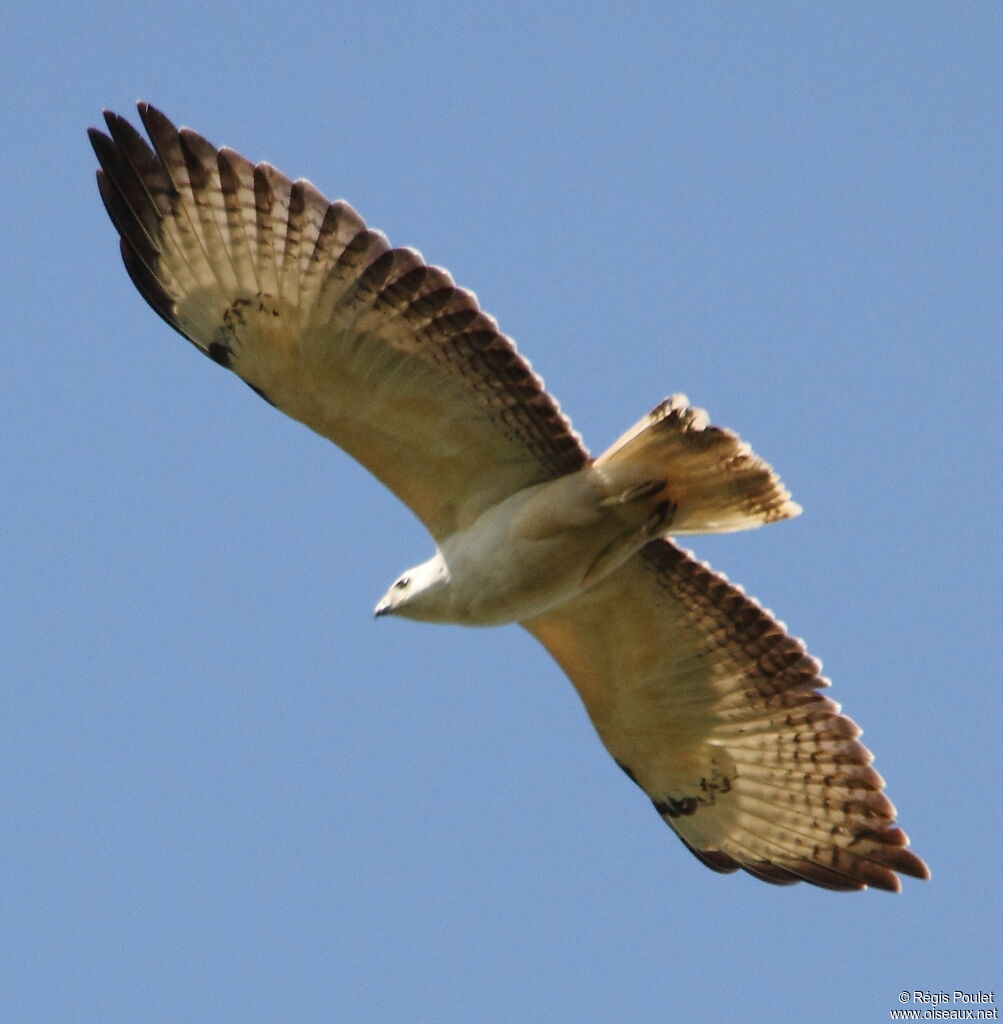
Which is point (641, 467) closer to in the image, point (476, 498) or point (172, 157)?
point (476, 498)

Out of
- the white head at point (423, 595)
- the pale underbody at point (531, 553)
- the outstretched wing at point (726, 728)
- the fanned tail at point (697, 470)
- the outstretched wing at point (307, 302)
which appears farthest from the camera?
the outstretched wing at point (726, 728)

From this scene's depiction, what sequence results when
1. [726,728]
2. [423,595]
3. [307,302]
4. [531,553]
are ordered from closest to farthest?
[307,302], [531,553], [423,595], [726,728]

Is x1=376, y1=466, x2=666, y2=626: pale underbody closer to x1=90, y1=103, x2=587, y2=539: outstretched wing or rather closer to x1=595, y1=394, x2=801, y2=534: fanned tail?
x1=595, y1=394, x2=801, y2=534: fanned tail

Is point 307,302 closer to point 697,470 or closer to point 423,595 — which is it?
point 423,595

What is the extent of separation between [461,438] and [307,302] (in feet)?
3.17

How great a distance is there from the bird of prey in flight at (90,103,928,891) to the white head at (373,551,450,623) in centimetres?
1

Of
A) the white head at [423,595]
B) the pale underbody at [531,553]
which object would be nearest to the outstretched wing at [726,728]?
the pale underbody at [531,553]

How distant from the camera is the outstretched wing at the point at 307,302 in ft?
25.6

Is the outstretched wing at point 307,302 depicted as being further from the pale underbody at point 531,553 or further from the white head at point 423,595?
the white head at point 423,595

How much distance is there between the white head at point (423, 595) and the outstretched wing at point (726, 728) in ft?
2.77

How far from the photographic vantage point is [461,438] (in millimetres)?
8258

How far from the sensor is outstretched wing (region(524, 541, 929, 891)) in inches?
356

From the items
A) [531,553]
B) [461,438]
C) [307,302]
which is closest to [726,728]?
[531,553]

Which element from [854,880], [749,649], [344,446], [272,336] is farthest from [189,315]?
[854,880]
